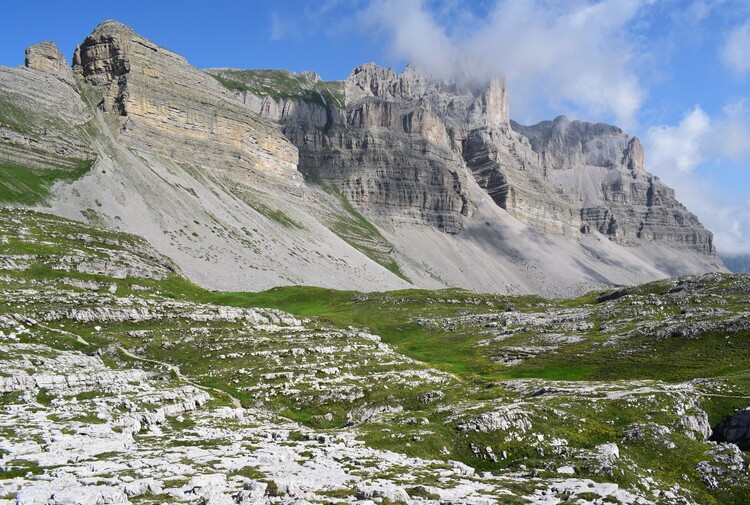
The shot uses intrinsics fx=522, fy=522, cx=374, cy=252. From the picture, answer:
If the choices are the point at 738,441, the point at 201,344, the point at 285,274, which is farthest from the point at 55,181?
the point at 738,441

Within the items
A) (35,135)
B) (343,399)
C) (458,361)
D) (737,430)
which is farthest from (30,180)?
(737,430)

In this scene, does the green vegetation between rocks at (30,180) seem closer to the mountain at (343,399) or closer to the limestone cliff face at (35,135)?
the limestone cliff face at (35,135)

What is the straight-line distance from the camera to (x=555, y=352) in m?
80.4

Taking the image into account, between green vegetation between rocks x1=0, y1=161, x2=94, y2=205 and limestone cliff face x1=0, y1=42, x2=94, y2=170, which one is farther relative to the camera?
limestone cliff face x1=0, y1=42, x2=94, y2=170

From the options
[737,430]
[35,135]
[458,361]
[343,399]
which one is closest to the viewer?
[737,430]

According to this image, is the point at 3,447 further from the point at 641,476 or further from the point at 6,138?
the point at 6,138

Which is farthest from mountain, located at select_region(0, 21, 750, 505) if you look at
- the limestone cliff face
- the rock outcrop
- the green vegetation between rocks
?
the limestone cliff face

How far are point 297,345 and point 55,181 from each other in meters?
140

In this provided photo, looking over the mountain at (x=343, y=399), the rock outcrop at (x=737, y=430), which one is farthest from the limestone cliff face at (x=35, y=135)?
the rock outcrop at (x=737, y=430)

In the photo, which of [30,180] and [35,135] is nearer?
[30,180]

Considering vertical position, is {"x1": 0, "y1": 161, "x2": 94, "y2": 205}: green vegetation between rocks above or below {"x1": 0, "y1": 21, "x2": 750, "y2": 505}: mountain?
above

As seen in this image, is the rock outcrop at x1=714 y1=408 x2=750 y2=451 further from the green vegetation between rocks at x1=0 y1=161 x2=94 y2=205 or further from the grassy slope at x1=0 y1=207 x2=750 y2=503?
the green vegetation between rocks at x1=0 y1=161 x2=94 y2=205

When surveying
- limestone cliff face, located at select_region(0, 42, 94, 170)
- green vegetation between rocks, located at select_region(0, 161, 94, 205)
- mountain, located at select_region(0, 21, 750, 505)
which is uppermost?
limestone cliff face, located at select_region(0, 42, 94, 170)

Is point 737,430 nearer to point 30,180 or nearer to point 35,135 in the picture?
point 30,180
